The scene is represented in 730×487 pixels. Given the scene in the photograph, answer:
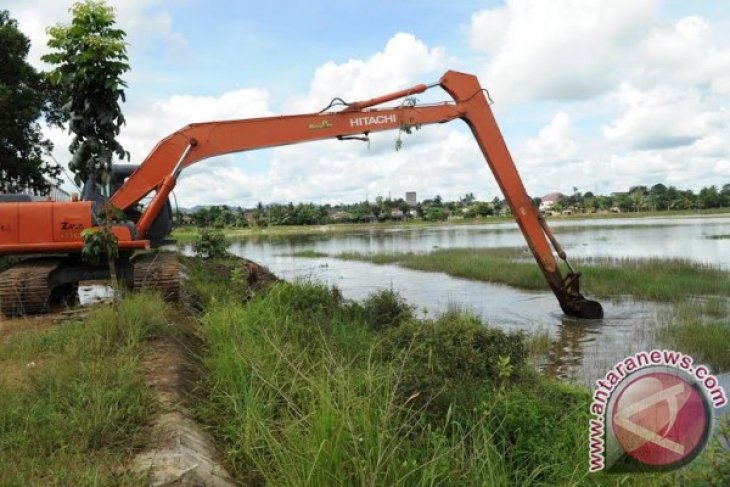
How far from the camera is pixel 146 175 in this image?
360 inches

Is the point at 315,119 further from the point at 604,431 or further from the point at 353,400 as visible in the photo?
the point at 604,431

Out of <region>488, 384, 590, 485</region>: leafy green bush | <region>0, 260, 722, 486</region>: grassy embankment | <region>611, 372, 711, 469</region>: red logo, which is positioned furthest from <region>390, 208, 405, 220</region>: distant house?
<region>611, 372, 711, 469</region>: red logo

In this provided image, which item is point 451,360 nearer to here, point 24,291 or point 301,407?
point 301,407

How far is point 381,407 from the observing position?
335 centimetres

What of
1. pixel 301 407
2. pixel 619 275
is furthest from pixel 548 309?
pixel 301 407

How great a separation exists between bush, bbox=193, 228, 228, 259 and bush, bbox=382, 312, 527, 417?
1295 centimetres

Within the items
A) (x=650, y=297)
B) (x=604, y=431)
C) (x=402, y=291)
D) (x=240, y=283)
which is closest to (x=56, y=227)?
(x=240, y=283)

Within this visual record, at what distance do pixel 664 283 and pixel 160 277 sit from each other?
45.9 ft

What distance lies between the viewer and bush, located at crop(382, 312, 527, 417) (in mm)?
4613

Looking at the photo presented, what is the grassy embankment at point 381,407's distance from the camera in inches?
113

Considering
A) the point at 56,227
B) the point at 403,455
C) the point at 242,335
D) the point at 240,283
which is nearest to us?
the point at 403,455

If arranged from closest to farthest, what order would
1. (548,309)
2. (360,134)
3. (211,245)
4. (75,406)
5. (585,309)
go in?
(75,406) → (360,134) → (585,309) → (548,309) → (211,245)

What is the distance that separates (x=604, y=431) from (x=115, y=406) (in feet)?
9.71

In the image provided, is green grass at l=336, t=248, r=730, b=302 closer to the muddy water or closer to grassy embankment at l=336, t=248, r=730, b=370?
grassy embankment at l=336, t=248, r=730, b=370
